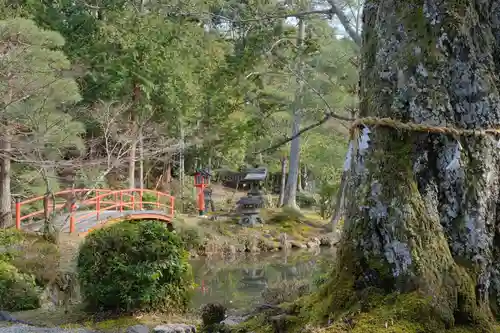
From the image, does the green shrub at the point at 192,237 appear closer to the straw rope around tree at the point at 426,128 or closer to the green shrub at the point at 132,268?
the green shrub at the point at 132,268

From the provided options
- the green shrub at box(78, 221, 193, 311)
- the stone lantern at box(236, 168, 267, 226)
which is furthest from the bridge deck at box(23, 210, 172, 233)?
the green shrub at box(78, 221, 193, 311)

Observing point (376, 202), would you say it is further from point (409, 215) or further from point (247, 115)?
point (247, 115)

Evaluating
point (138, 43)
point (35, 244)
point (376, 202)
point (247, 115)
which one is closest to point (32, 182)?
point (35, 244)

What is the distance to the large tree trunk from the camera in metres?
1.87

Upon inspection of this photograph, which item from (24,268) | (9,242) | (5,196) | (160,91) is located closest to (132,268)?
(24,268)

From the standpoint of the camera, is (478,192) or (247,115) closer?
(478,192)

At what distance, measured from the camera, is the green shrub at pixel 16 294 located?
17.6ft

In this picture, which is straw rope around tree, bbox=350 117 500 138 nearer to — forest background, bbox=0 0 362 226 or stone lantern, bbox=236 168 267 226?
forest background, bbox=0 0 362 226

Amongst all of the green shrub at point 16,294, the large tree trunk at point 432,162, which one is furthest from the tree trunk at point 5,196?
the large tree trunk at point 432,162

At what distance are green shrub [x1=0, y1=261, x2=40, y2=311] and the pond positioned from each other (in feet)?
7.63

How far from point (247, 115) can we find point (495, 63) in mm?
14217

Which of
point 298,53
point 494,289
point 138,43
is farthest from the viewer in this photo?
point 138,43

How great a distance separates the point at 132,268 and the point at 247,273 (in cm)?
658

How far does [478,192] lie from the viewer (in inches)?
75.2
